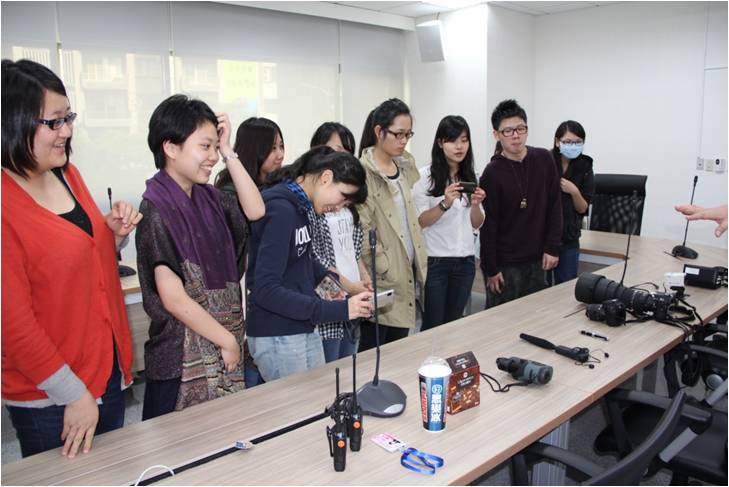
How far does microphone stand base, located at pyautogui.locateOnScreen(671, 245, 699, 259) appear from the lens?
11.1 ft

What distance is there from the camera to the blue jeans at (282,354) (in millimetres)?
1865

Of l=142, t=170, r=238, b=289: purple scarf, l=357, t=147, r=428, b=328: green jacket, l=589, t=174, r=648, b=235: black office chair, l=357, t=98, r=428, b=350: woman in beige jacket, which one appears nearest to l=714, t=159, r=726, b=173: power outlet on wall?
l=589, t=174, r=648, b=235: black office chair

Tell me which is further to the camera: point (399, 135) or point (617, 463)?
point (399, 135)

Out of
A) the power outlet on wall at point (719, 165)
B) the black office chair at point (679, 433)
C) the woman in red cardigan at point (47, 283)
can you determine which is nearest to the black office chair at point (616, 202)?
the power outlet on wall at point (719, 165)

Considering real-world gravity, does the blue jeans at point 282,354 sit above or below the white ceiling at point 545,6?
below

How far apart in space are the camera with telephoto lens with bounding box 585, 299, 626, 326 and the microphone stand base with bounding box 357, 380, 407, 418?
1043 mm

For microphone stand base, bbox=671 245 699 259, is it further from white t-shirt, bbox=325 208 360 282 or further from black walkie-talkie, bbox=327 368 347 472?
black walkie-talkie, bbox=327 368 347 472

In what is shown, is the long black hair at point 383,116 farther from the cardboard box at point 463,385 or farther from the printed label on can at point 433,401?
the printed label on can at point 433,401

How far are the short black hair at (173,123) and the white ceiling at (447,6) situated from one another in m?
4.04

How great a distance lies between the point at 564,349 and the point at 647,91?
4.45 m

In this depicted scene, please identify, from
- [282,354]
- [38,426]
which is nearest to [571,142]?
[282,354]

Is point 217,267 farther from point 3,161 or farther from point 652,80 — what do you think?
point 652,80

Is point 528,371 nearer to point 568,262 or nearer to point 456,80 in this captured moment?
point 568,262

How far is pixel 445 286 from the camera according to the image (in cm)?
293
